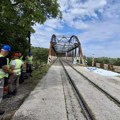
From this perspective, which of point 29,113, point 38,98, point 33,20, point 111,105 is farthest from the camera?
point 33,20

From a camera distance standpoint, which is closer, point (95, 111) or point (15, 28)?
point (95, 111)

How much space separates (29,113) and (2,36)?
779cm

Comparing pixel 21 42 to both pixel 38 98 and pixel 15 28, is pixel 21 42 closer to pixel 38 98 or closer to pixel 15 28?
pixel 15 28

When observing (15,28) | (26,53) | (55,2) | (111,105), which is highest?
(55,2)

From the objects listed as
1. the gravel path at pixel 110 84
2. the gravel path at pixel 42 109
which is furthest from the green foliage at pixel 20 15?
the gravel path at pixel 110 84

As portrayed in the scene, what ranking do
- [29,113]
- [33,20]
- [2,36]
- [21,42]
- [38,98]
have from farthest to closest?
1. [21,42]
2. [2,36]
3. [33,20]
4. [38,98]
5. [29,113]

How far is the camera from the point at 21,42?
56.6 ft

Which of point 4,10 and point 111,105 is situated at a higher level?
point 4,10

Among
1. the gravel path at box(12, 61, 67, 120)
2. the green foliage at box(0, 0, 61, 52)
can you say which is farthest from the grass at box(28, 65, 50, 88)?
the gravel path at box(12, 61, 67, 120)

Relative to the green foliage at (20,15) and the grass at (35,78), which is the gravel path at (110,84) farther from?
the green foliage at (20,15)

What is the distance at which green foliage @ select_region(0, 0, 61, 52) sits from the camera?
1191 cm

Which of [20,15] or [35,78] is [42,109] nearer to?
[20,15]

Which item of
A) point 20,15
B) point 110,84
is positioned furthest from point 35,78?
point 20,15

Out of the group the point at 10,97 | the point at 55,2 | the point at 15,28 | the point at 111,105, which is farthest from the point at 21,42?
the point at 111,105
